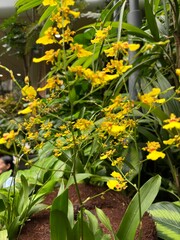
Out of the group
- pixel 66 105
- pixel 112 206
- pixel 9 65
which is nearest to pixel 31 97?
pixel 112 206

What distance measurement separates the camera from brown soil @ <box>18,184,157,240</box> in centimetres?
95

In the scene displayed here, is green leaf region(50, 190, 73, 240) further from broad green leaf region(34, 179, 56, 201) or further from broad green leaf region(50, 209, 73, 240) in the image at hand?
broad green leaf region(34, 179, 56, 201)

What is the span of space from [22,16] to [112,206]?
5267 millimetres

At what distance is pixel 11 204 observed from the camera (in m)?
0.98

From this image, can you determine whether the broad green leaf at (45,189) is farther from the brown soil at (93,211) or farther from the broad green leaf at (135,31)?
the broad green leaf at (135,31)

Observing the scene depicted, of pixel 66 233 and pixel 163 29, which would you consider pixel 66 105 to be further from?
pixel 66 233

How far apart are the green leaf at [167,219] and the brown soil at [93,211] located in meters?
0.03

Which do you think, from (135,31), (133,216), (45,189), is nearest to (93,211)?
(45,189)

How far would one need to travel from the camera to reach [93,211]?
1.07 metres

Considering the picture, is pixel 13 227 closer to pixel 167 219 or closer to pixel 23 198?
pixel 23 198

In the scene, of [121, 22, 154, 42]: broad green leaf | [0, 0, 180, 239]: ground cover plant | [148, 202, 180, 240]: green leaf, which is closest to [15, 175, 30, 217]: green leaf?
[0, 0, 180, 239]: ground cover plant

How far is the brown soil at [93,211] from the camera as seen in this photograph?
3.13 feet

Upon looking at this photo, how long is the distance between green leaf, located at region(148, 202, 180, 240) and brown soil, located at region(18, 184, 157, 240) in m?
0.03

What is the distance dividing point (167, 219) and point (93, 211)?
0.21 metres
